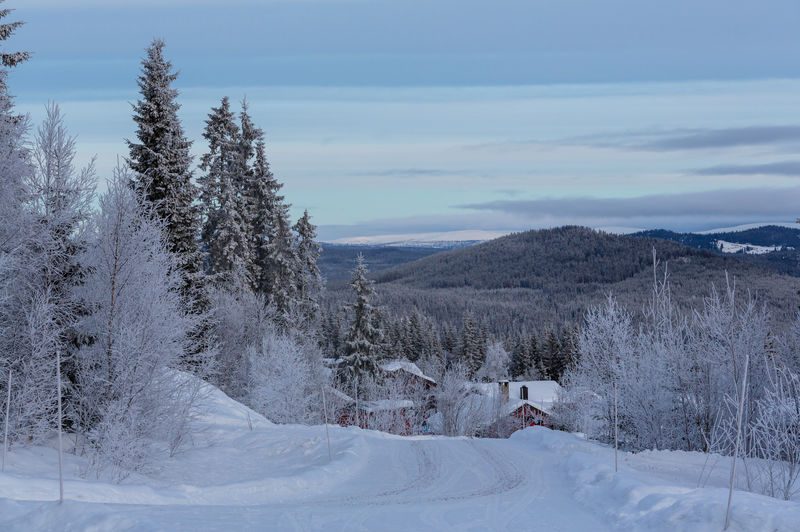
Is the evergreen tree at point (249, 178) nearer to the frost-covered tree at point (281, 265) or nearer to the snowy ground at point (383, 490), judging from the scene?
the frost-covered tree at point (281, 265)

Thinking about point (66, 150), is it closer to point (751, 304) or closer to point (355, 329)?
point (751, 304)

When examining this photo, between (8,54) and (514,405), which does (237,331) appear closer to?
(8,54)

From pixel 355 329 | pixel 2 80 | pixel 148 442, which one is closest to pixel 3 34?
pixel 2 80

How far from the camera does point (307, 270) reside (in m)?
46.3

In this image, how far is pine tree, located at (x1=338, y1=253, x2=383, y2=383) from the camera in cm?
4531

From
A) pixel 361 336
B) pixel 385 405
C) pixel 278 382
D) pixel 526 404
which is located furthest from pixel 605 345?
pixel 526 404

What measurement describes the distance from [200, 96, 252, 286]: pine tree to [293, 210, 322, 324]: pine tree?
594 cm

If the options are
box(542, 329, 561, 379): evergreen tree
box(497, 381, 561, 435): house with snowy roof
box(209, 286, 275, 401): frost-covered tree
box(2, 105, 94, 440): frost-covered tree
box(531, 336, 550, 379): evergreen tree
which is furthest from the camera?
box(542, 329, 561, 379): evergreen tree

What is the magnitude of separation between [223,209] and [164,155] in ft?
33.4

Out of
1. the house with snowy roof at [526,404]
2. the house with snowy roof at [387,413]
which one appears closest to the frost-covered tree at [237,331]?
the house with snowy roof at [387,413]

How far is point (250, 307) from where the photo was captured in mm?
39969

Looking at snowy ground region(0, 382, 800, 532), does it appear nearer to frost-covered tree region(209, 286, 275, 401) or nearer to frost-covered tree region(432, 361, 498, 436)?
frost-covered tree region(209, 286, 275, 401)

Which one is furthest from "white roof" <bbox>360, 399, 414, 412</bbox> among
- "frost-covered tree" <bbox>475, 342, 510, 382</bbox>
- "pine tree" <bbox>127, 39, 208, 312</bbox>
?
"frost-covered tree" <bbox>475, 342, 510, 382</bbox>

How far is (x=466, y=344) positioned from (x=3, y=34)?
80.4 meters
